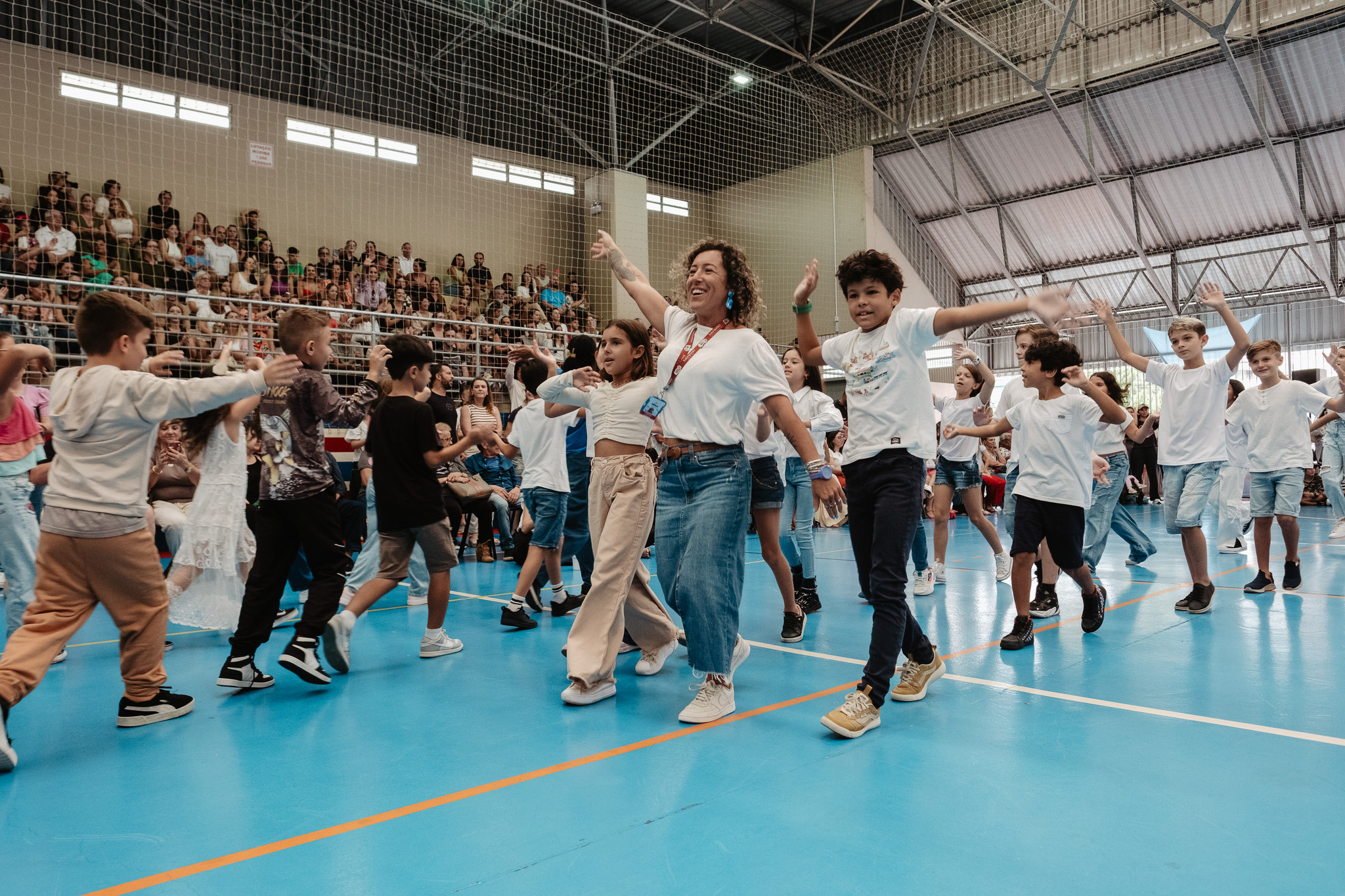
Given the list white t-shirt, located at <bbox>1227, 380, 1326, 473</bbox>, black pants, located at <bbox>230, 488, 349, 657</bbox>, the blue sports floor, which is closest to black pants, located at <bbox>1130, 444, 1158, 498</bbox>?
white t-shirt, located at <bbox>1227, 380, 1326, 473</bbox>

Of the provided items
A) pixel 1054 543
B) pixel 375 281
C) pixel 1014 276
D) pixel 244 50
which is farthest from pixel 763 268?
pixel 1054 543

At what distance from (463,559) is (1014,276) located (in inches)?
613

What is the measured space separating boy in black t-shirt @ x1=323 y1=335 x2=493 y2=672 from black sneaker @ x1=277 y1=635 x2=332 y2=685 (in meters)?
0.36

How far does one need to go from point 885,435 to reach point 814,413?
2.22 metres

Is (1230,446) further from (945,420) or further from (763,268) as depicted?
(763,268)

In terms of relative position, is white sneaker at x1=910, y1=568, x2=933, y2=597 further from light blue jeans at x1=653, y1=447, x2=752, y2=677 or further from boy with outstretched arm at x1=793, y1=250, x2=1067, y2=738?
light blue jeans at x1=653, y1=447, x2=752, y2=677

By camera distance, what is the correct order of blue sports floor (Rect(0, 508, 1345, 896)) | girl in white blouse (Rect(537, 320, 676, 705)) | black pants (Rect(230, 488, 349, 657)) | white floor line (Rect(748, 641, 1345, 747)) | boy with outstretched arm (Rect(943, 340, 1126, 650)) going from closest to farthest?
blue sports floor (Rect(0, 508, 1345, 896)), white floor line (Rect(748, 641, 1345, 747)), girl in white blouse (Rect(537, 320, 676, 705)), black pants (Rect(230, 488, 349, 657)), boy with outstretched arm (Rect(943, 340, 1126, 650))

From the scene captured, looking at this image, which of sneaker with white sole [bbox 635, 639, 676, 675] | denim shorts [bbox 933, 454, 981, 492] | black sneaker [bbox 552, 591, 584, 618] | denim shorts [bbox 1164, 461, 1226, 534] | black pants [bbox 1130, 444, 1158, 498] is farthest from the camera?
black pants [bbox 1130, 444, 1158, 498]

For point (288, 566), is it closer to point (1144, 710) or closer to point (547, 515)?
point (547, 515)

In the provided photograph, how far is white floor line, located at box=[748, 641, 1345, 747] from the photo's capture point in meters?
2.78

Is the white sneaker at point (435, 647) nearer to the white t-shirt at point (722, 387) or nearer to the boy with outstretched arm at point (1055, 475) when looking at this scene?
the white t-shirt at point (722, 387)

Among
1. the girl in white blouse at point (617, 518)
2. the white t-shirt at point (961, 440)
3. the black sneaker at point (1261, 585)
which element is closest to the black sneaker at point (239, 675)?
the girl in white blouse at point (617, 518)

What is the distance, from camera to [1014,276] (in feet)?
63.4

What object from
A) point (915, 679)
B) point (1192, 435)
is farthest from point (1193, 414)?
point (915, 679)
